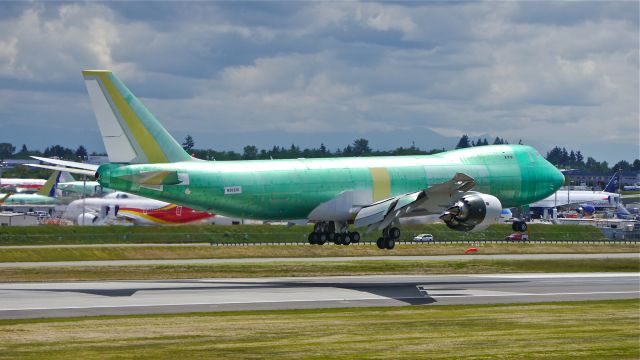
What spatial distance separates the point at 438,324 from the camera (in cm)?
4222

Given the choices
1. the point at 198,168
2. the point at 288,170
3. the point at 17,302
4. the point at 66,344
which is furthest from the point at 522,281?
the point at 66,344

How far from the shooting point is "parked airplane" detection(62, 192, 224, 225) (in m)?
129

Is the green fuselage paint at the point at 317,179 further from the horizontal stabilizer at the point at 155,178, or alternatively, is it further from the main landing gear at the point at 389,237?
the main landing gear at the point at 389,237

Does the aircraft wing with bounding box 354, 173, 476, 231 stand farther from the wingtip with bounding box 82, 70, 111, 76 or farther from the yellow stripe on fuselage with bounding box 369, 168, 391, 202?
the wingtip with bounding box 82, 70, 111, 76

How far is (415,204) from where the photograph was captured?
60.8m

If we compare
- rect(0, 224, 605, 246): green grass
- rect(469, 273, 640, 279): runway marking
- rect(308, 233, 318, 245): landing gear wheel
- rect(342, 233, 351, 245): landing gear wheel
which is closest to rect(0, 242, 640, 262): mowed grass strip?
rect(0, 224, 605, 246): green grass

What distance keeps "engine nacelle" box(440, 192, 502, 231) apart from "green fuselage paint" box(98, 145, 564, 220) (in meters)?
6.54

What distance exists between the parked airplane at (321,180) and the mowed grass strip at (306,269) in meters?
3.93

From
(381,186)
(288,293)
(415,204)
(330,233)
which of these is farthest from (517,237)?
(288,293)

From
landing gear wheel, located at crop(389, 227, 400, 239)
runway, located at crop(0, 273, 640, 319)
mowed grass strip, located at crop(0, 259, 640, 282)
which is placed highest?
landing gear wheel, located at crop(389, 227, 400, 239)

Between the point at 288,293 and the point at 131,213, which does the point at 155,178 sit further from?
the point at 131,213

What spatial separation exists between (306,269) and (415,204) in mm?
13185

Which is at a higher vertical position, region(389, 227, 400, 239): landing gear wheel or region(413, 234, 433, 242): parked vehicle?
region(389, 227, 400, 239): landing gear wheel

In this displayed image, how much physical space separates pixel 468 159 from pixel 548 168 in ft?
21.8
